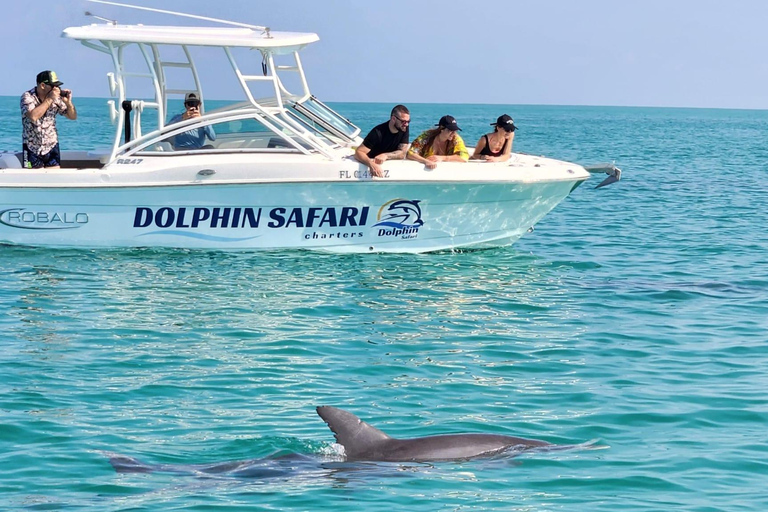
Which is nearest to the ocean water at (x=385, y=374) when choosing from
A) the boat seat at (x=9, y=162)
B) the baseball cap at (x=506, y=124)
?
the boat seat at (x=9, y=162)

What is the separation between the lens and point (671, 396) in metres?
8.69

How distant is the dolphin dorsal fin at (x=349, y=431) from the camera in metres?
6.72

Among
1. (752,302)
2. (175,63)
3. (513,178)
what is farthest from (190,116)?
(752,302)

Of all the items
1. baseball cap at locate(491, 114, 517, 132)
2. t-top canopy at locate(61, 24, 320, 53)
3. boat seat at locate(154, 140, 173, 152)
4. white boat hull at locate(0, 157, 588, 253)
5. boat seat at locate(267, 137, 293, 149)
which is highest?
t-top canopy at locate(61, 24, 320, 53)

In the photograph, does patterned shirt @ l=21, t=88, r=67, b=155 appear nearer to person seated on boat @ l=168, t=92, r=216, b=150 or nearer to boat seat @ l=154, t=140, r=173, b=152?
boat seat @ l=154, t=140, r=173, b=152

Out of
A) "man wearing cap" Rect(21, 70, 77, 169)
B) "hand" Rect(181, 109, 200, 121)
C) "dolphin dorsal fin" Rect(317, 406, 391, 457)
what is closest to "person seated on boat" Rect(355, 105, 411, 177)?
"hand" Rect(181, 109, 200, 121)

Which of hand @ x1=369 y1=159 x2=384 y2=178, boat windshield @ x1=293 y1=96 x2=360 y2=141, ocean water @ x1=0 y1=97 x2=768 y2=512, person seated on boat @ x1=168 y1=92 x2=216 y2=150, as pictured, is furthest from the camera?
boat windshield @ x1=293 y1=96 x2=360 y2=141

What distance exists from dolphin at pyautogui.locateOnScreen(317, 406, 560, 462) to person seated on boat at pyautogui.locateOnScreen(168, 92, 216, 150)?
25.9 feet

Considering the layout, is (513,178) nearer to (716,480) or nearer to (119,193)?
(119,193)

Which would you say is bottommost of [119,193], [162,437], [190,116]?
[162,437]

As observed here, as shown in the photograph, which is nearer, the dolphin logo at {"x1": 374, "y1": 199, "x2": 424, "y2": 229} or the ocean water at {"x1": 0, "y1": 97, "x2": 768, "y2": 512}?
the ocean water at {"x1": 0, "y1": 97, "x2": 768, "y2": 512}

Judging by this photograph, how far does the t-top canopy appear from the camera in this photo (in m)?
13.8

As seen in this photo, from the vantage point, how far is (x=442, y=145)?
1431 centimetres

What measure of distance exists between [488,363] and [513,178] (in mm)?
4850
